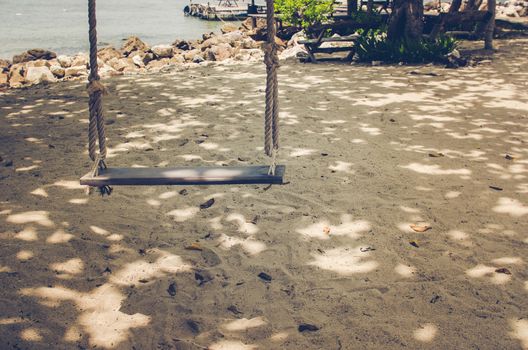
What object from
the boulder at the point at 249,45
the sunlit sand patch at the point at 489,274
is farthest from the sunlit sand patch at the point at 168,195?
the boulder at the point at 249,45

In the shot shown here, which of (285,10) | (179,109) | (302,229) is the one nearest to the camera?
(302,229)

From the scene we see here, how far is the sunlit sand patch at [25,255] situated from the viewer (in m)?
3.62

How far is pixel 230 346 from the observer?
9.15 ft

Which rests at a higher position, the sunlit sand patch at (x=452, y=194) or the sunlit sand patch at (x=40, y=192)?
the sunlit sand patch at (x=452, y=194)

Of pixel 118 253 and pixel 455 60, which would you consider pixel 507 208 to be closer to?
pixel 118 253

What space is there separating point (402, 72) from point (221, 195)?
22.4 ft

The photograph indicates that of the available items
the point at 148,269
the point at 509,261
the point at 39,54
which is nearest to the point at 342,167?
the point at 509,261

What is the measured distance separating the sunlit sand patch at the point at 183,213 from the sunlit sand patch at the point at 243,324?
146 cm

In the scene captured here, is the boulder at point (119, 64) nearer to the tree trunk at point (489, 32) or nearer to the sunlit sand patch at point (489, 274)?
the tree trunk at point (489, 32)

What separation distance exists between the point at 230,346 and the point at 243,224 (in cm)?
150

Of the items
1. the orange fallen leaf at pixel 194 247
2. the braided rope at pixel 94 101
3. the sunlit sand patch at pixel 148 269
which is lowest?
the sunlit sand patch at pixel 148 269

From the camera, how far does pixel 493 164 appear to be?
17.4 ft

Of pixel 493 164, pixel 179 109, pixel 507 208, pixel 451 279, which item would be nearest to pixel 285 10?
pixel 179 109

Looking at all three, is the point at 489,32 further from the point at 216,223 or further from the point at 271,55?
the point at 216,223
